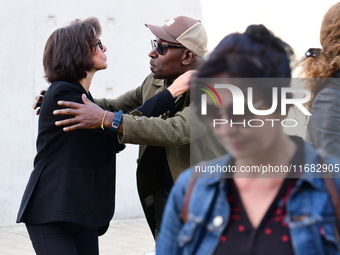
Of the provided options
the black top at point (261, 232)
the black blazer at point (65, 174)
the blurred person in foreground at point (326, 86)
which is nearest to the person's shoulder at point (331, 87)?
the blurred person in foreground at point (326, 86)

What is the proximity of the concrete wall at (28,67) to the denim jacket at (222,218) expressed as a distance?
5.82 m

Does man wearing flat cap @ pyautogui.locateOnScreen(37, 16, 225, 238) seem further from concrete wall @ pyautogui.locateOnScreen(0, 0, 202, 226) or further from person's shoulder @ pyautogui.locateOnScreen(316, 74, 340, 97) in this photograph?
concrete wall @ pyautogui.locateOnScreen(0, 0, 202, 226)

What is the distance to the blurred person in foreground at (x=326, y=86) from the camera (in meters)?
2.93

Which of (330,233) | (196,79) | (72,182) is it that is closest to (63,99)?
(72,182)

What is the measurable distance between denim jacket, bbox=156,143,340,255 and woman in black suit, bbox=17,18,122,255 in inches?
60.8

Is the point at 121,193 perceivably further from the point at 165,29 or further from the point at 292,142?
the point at 292,142

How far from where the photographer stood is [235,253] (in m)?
1.75

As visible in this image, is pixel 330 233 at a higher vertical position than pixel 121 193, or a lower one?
higher

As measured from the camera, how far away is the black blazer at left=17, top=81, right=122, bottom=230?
3355 millimetres

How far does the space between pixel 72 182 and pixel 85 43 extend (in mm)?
807

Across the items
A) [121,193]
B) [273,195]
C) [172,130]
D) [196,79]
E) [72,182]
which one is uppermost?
[196,79]

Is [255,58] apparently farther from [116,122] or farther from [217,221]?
[116,122]

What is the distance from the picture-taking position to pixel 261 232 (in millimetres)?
1744

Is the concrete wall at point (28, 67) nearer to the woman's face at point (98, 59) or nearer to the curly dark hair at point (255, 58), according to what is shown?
the woman's face at point (98, 59)
